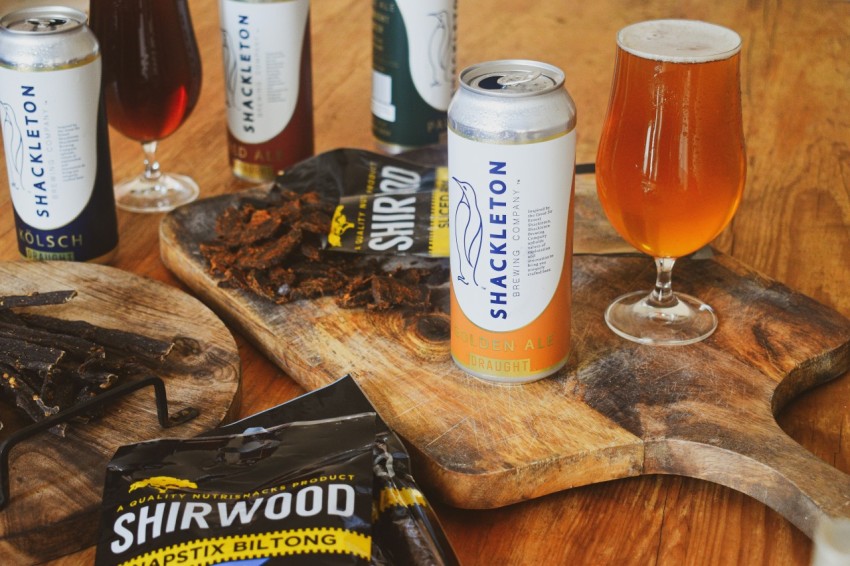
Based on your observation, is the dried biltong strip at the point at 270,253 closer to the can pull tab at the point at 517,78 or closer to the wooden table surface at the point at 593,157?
the wooden table surface at the point at 593,157

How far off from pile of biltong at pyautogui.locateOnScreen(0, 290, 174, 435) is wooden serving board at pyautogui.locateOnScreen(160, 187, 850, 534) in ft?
0.49

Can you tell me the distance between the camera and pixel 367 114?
1.75 metres

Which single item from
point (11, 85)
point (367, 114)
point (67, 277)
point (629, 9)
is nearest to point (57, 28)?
point (11, 85)

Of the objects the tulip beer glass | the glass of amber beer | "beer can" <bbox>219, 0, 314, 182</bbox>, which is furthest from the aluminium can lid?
the glass of amber beer

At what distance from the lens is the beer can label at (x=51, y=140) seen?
3.81 ft

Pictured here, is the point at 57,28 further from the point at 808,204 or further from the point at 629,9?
the point at 629,9

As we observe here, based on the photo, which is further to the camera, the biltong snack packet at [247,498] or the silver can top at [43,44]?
the silver can top at [43,44]

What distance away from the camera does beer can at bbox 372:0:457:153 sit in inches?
58.1

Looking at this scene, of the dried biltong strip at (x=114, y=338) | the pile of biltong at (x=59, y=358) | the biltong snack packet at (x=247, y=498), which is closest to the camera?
the biltong snack packet at (x=247, y=498)

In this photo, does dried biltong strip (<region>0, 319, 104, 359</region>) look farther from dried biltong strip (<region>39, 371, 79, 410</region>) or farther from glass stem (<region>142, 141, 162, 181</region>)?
glass stem (<region>142, 141, 162, 181</region>)

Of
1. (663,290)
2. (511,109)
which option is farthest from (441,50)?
(511,109)

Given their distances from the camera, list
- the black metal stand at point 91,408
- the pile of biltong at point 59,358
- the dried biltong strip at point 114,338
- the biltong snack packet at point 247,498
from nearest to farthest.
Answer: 1. the biltong snack packet at point 247,498
2. the black metal stand at point 91,408
3. the pile of biltong at point 59,358
4. the dried biltong strip at point 114,338

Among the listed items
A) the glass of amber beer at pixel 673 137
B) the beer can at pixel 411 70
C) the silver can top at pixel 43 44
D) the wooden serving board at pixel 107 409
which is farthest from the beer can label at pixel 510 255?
the beer can at pixel 411 70

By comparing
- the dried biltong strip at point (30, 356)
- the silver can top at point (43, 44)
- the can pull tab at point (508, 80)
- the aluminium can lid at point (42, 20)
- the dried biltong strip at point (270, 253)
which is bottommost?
the dried biltong strip at point (270, 253)
